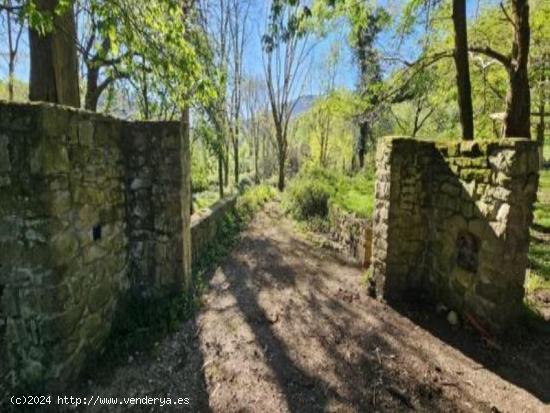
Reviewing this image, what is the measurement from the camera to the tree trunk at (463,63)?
577 cm

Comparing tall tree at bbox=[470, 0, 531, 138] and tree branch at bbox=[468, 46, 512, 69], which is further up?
tree branch at bbox=[468, 46, 512, 69]

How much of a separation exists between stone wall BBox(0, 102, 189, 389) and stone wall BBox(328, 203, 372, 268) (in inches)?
131

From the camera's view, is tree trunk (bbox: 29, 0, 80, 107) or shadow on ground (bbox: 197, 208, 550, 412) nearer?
shadow on ground (bbox: 197, 208, 550, 412)

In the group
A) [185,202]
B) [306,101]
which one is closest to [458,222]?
[185,202]

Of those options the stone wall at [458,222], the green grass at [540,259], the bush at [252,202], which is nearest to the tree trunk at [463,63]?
the stone wall at [458,222]

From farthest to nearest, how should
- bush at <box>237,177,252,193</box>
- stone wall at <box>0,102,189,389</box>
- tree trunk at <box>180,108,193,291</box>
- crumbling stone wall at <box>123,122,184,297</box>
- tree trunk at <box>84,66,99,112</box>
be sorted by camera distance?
1. bush at <box>237,177,252,193</box>
2. tree trunk at <box>84,66,99,112</box>
3. tree trunk at <box>180,108,193,291</box>
4. crumbling stone wall at <box>123,122,184,297</box>
5. stone wall at <box>0,102,189,389</box>

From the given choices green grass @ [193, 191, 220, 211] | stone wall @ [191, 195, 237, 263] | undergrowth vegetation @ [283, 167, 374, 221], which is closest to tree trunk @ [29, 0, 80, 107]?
stone wall @ [191, 195, 237, 263]

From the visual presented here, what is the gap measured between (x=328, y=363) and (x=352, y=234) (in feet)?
13.7

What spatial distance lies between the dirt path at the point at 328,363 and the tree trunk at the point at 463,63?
3493mm

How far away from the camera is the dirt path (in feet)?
10.2

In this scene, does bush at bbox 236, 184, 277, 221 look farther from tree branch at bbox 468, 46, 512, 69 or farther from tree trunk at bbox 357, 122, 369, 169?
tree trunk at bbox 357, 122, 369, 169

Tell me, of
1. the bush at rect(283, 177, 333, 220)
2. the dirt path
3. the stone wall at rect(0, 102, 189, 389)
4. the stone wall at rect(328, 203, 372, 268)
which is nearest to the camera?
the stone wall at rect(0, 102, 189, 389)

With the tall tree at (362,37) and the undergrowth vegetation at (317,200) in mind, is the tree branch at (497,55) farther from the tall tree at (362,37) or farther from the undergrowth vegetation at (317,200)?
the undergrowth vegetation at (317,200)

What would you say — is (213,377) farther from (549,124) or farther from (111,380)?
(549,124)
